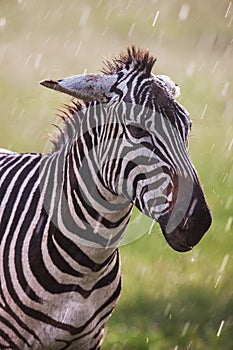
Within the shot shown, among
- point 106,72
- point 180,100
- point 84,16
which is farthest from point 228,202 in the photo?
point 84,16

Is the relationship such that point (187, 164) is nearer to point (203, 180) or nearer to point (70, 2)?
point (203, 180)

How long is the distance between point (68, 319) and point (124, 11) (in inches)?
410

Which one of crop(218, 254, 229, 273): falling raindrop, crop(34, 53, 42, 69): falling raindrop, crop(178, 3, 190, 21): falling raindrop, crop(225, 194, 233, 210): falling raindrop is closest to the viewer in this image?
crop(218, 254, 229, 273): falling raindrop

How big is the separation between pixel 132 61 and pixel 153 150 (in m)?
0.52

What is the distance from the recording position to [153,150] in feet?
11.1

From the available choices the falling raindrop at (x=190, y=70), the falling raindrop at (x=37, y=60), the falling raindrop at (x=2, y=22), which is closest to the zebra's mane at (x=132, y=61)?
the falling raindrop at (x=190, y=70)

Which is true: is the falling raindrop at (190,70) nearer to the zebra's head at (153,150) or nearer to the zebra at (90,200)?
the zebra at (90,200)

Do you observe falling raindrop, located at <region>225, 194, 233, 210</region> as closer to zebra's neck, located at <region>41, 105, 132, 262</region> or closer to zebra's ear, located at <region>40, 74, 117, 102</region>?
zebra's neck, located at <region>41, 105, 132, 262</region>

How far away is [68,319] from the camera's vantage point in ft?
Result: 12.9

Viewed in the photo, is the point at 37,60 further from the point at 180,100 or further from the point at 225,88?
the point at 225,88

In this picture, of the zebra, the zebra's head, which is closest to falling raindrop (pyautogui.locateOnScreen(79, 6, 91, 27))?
the zebra

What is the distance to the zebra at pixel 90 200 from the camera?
3385 millimetres

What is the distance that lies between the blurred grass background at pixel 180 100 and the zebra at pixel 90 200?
453 mm

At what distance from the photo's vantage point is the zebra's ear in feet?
11.4
